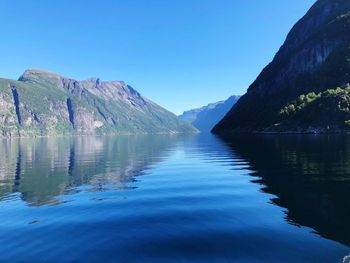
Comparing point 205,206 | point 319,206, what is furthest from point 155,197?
point 319,206

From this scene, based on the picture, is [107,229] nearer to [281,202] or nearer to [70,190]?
[281,202]

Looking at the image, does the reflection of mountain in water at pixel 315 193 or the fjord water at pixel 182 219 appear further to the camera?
the reflection of mountain in water at pixel 315 193

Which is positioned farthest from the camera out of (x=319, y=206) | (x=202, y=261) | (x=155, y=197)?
(x=155, y=197)

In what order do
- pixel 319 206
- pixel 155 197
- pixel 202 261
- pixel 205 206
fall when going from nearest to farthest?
1. pixel 202 261
2. pixel 319 206
3. pixel 205 206
4. pixel 155 197

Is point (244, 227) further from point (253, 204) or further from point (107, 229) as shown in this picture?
point (107, 229)

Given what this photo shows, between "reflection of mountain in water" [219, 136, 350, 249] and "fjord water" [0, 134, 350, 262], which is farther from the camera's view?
"reflection of mountain in water" [219, 136, 350, 249]

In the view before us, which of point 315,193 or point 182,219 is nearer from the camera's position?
point 182,219

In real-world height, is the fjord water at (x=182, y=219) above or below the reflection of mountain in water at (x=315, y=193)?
below

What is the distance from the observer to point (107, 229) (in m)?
23.3

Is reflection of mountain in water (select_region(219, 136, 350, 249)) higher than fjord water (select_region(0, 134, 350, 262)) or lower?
higher

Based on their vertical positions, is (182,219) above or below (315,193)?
below

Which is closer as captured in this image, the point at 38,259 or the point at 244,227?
the point at 38,259

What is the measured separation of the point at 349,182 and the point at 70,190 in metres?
32.8

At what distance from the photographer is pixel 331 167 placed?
164 feet
